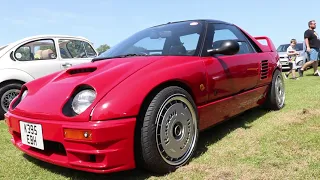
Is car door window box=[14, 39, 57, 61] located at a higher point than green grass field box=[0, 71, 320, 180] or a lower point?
higher

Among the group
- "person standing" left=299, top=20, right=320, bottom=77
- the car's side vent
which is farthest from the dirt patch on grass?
"person standing" left=299, top=20, right=320, bottom=77

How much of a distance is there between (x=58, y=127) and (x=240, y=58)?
6.81 feet

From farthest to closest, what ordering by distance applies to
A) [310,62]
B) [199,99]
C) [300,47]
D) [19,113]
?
[300,47], [310,62], [199,99], [19,113]

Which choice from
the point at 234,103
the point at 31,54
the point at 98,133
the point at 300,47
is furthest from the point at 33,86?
the point at 300,47

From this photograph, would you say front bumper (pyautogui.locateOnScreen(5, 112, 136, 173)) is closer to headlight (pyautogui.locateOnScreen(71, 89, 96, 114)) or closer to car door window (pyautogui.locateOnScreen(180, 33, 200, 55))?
headlight (pyautogui.locateOnScreen(71, 89, 96, 114))

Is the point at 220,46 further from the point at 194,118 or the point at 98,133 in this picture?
the point at 98,133

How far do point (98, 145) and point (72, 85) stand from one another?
0.54 metres

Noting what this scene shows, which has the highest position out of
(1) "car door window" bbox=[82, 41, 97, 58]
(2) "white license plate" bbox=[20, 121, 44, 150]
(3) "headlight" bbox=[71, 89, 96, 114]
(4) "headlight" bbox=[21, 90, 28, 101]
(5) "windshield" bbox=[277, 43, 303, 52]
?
(1) "car door window" bbox=[82, 41, 97, 58]

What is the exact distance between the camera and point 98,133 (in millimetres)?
1888

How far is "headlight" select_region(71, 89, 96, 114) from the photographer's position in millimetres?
2043

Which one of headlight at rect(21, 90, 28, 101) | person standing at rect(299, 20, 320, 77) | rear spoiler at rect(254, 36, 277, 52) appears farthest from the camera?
person standing at rect(299, 20, 320, 77)

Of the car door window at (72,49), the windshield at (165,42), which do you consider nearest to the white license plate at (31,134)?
the windshield at (165,42)

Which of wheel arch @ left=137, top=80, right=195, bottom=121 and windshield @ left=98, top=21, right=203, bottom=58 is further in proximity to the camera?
windshield @ left=98, top=21, right=203, bottom=58

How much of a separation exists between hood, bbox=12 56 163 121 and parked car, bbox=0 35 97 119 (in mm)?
2687
